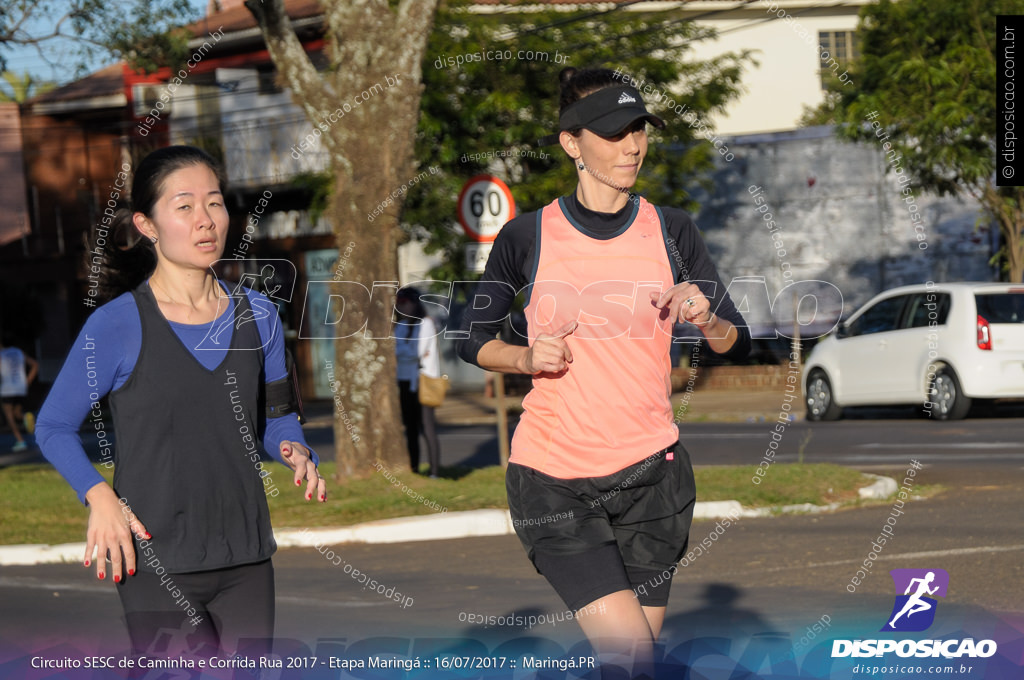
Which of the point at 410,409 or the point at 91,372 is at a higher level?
the point at 91,372

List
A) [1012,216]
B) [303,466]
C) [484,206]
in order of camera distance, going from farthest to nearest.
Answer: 1. [1012,216]
2. [484,206]
3. [303,466]

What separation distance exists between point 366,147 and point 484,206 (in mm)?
1159

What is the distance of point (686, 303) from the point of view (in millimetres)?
3404

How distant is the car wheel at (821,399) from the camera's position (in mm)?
17719

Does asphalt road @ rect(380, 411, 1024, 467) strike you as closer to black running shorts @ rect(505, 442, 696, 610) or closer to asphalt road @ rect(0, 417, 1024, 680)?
asphalt road @ rect(0, 417, 1024, 680)

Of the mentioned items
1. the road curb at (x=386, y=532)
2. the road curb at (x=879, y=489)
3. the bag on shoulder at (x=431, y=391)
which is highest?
the bag on shoulder at (x=431, y=391)

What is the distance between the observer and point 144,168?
11.2 feet

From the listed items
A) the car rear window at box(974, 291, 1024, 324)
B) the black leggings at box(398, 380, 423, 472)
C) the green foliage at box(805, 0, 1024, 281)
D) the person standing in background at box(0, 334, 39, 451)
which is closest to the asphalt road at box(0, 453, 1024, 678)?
the black leggings at box(398, 380, 423, 472)

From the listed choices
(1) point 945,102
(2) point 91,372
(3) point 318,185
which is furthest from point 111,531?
(3) point 318,185

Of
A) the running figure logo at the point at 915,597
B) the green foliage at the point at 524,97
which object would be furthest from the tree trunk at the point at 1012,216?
the running figure logo at the point at 915,597

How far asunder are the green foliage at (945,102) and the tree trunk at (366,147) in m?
8.62

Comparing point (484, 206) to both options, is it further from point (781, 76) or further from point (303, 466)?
point (781, 76)

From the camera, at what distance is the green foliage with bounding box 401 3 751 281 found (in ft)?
59.9

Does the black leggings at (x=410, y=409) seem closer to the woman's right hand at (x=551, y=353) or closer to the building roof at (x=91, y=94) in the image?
the woman's right hand at (x=551, y=353)
